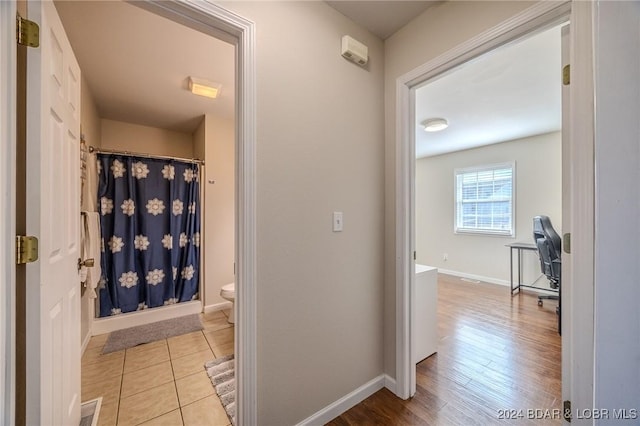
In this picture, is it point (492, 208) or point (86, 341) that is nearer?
point (86, 341)

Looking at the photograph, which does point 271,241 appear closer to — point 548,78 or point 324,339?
point 324,339

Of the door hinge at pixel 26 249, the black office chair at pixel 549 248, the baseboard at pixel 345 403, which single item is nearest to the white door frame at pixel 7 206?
the door hinge at pixel 26 249

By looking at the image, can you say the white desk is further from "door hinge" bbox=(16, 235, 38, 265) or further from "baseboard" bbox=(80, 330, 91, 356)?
"baseboard" bbox=(80, 330, 91, 356)

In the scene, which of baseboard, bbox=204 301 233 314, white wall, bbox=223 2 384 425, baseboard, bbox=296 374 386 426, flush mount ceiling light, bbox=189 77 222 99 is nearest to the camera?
white wall, bbox=223 2 384 425

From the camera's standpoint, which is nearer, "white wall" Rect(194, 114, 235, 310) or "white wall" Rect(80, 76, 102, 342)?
"white wall" Rect(80, 76, 102, 342)

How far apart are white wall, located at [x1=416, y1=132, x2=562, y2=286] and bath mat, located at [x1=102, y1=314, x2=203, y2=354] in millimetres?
4704

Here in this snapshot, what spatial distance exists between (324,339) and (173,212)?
2546mm

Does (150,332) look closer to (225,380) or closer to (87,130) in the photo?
(225,380)

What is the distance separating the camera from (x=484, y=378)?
1884 mm

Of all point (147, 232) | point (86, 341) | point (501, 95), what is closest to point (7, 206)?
point (86, 341)

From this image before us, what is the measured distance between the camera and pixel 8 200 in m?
0.78

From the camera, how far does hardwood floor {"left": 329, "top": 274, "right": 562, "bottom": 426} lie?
1.53 metres

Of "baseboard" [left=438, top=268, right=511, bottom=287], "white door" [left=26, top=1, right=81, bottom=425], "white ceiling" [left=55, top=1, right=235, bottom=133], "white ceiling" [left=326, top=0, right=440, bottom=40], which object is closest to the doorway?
"white ceiling" [left=326, top=0, right=440, bottom=40]

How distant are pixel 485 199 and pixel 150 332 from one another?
5.43 meters
